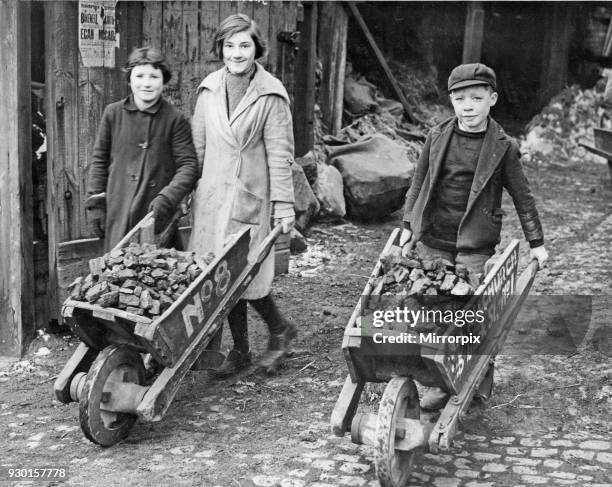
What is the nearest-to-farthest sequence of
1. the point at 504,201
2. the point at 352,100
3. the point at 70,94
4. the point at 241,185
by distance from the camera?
the point at 241,185 → the point at 70,94 → the point at 504,201 → the point at 352,100

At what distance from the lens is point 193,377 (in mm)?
5578

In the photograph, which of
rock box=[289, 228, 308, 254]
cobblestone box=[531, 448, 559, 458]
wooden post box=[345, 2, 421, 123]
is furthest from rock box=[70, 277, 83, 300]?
wooden post box=[345, 2, 421, 123]

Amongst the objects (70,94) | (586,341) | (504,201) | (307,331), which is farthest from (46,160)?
(504,201)

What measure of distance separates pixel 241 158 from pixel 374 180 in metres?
3.98

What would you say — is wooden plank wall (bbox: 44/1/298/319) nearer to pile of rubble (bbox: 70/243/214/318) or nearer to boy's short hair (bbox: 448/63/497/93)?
pile of rubble (bbox: 70/243/214/318)

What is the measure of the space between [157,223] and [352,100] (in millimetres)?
7280

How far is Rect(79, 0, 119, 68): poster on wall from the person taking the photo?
592 centimetres

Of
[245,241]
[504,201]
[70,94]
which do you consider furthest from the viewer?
[504,201]

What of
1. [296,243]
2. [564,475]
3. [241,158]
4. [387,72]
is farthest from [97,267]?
[387,72]

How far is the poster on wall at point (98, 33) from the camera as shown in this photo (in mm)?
5918

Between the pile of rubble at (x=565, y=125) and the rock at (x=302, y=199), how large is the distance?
4930mm

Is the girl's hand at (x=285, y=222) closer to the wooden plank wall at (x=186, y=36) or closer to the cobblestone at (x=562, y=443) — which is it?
the wooden plank wall at (x=186, y=36)

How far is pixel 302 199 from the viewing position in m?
8.77

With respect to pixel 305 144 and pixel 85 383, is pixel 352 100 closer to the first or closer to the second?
pixel 305 144
